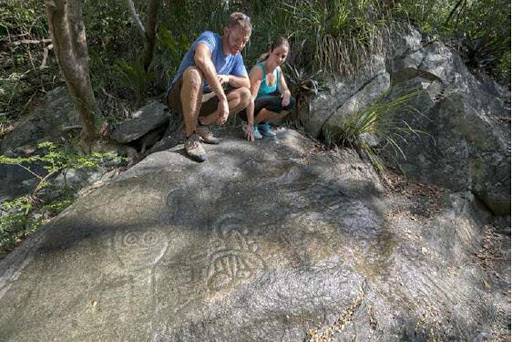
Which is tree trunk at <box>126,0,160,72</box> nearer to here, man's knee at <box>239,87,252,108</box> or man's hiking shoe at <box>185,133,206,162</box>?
man's knee at <box>239,87,252,108</box>

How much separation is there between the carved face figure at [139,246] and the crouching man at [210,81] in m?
0.88

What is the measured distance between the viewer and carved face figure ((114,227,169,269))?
197 cm

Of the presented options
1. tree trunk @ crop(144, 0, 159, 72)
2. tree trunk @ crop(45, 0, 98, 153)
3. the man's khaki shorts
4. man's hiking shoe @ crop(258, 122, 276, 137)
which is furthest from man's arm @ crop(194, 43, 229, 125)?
tree trunk @ crop(144, 0, 159, 72)

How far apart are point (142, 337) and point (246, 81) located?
7.07 ft

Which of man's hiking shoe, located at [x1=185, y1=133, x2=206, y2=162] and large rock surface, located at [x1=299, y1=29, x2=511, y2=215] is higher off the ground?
large rock surface, located at [x1=299, y1=29, x2=511, y2=215]

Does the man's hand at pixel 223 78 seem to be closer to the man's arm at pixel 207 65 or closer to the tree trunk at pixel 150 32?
the man's arm at pixel 207 65

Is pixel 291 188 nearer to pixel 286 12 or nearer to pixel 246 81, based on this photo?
pixel 246 81

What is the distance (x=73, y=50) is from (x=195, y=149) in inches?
54.6

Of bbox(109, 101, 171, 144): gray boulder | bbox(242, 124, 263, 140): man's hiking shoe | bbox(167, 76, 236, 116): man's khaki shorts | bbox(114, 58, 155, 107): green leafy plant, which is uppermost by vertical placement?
bbox(167, 76, 236, 116): man's khaki shorts

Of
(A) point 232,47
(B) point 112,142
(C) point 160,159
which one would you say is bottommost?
(B) point 112,142

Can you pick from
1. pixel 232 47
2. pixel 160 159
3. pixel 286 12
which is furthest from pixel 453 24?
pixel 160 159

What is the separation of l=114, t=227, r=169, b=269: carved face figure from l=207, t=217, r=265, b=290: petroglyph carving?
31cm

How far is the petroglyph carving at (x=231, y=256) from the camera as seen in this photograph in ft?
6.28

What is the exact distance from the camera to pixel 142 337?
1610 millimetres
